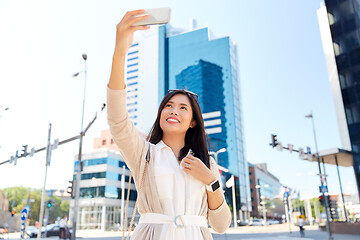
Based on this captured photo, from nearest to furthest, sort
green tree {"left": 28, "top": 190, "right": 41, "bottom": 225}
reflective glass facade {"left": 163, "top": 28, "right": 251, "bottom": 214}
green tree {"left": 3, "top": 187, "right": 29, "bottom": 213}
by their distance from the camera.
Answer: green tree {"left": 28, "top": 190, "right": 41, "bottom": 225}, green tree {"left": 3, "top": 187, "right": 29, "bottom": 213}, reflective glass facade {"left": 163, "top": 28, "right": 251, "bottom": 214}

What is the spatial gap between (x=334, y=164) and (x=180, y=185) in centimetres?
3112

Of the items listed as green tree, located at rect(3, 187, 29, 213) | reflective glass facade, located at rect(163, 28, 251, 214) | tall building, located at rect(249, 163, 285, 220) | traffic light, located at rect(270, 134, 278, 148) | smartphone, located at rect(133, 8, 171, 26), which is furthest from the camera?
tall building, located at rect(249, 163, 285, 220)

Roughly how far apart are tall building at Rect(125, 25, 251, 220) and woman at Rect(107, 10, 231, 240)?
72.5 m

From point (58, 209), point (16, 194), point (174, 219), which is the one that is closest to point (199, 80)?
point (58, 209)

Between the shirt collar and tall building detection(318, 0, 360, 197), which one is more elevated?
tall building detection(318, 0, 360, 197)

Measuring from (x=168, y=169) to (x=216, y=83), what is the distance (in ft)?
273

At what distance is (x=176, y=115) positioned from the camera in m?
2.07

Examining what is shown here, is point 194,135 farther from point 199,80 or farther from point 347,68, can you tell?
point 199,80

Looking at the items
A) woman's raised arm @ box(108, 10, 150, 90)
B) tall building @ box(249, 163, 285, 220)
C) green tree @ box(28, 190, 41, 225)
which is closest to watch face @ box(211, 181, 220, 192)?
woman's raised arm @ box(108, 10, 150, 90)

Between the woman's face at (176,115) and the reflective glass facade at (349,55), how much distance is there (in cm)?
2672

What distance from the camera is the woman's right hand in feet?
4.78

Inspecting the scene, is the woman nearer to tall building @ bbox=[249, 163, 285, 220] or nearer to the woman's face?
the woman's face

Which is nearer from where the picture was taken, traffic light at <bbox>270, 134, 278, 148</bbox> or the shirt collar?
the shirt collar

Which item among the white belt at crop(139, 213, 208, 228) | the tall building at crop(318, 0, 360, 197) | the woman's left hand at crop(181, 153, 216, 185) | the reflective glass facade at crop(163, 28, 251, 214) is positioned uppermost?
the reflective glass facade at crop(163, 28, 251, 214)
